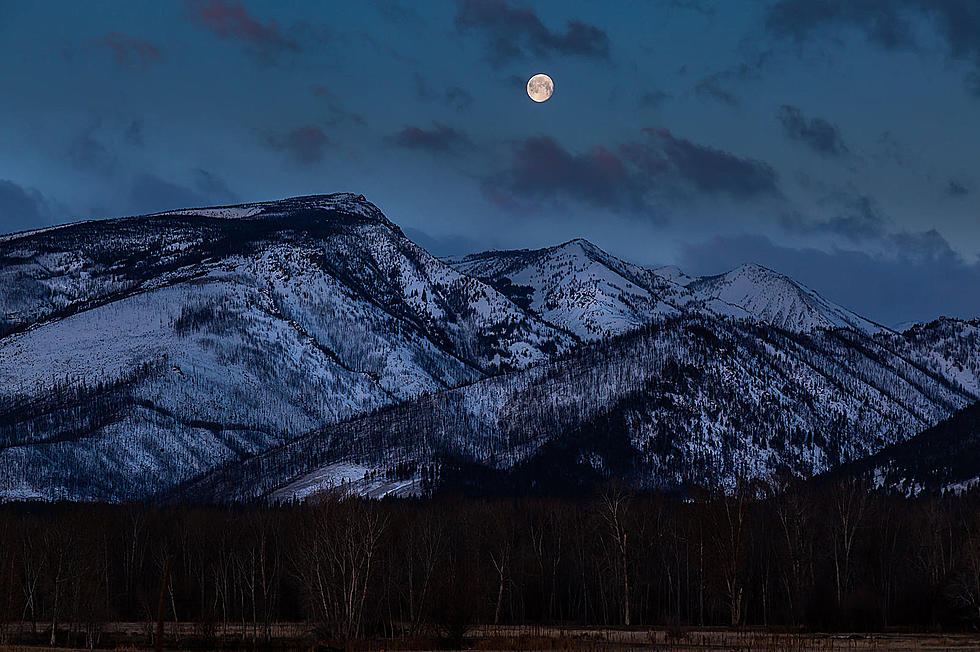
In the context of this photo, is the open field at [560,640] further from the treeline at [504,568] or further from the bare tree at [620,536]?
the bare tree at [620,536]

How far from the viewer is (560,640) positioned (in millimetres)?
81688

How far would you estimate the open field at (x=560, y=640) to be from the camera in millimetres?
72812

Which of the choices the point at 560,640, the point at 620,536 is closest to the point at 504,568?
the point at 620,536

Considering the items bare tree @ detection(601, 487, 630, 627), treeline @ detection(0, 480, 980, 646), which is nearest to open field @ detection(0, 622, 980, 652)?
treeline @ detection(0, 480, 980, 646)

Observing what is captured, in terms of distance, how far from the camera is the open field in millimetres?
72812

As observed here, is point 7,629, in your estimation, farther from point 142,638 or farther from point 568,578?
point 568,578

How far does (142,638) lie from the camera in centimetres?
10988

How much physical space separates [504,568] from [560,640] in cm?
4945

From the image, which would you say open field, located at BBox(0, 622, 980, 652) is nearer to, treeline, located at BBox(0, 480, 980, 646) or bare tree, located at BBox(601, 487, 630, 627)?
treeline, located at BBox(0, 480, 980, 646)

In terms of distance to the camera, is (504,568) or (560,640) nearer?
(560,640)

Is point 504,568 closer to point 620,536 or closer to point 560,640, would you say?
point 620,536

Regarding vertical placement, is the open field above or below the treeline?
below

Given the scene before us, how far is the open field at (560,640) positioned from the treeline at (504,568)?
203 cm

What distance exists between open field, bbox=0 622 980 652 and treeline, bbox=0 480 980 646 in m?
2.03
